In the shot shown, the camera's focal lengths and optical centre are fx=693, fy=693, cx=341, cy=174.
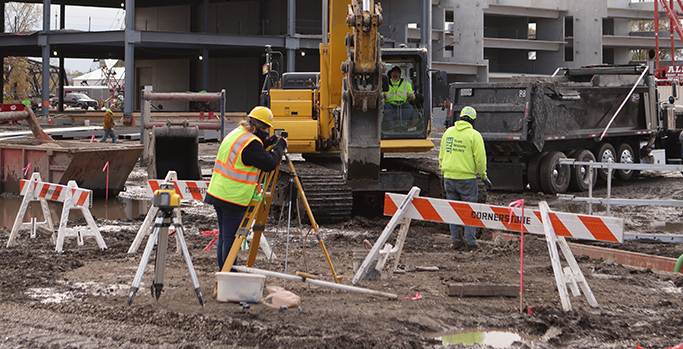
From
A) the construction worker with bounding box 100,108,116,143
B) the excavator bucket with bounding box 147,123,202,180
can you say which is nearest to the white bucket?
the excavator bucket with bounding box 147,123,202,180

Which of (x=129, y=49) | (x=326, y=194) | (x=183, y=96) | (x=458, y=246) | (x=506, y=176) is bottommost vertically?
(x=458, y=246)

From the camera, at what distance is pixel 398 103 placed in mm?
11508

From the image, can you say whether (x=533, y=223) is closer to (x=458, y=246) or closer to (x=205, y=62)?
(x=458, y=246)

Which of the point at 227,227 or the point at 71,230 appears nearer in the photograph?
the point at 227,227

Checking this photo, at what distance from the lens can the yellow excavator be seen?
334 inches

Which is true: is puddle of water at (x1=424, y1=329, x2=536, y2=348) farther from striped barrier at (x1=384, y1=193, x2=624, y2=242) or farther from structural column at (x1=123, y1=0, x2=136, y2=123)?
structural column at (x1=123, y1=0, x2=136, y2=123)

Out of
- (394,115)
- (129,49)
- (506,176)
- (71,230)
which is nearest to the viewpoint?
(71,230)

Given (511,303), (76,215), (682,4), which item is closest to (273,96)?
(76,215)

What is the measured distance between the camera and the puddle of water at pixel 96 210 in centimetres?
1204

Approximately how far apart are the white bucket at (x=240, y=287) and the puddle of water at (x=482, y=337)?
1524 mm

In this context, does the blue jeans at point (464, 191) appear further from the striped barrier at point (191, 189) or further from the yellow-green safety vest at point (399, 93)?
the striped barrier at point (191, 189)

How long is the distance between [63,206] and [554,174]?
403 inches

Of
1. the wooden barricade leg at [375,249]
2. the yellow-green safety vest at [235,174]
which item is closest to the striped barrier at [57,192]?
the yellow-green safety vest at [235,174]

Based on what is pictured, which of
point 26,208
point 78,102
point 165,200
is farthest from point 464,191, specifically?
point 78,102
